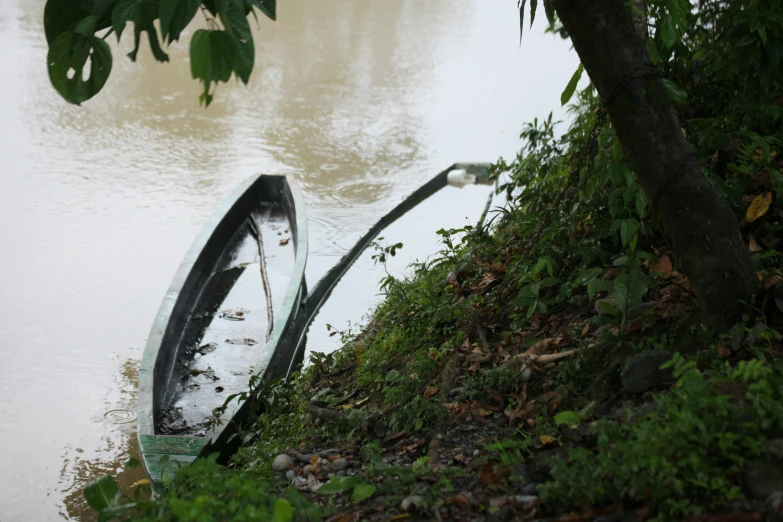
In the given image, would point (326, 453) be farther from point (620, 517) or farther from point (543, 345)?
point (620, 517)

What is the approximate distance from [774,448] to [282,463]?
4.75 feet

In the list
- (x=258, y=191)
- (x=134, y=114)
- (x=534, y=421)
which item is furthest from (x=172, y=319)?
(x=134, y=114)

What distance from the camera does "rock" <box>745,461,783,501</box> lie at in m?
1.36

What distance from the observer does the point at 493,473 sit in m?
1.78

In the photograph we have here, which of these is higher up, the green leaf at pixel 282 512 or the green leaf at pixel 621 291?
the green leaf at pixel 621 291

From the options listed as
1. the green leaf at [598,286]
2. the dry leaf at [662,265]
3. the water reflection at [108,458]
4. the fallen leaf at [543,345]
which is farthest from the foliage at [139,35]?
the water reflection at [108,458]

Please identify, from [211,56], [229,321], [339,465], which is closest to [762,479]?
[339,465]

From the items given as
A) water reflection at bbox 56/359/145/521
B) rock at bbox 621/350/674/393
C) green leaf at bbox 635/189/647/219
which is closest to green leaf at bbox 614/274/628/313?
rock at bbox 621/350/674/393

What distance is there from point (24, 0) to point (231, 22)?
1197 cm

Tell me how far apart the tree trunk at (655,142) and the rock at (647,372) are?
0.23 metres

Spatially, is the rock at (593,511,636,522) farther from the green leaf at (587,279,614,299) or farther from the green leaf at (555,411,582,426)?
the green leaf at (587,279,614,299)

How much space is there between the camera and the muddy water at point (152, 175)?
3.91m

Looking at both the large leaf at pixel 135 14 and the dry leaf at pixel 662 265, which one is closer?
the large leaf at pixel 135 14

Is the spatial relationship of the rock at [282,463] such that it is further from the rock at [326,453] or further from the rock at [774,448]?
the rock at [774,448]
